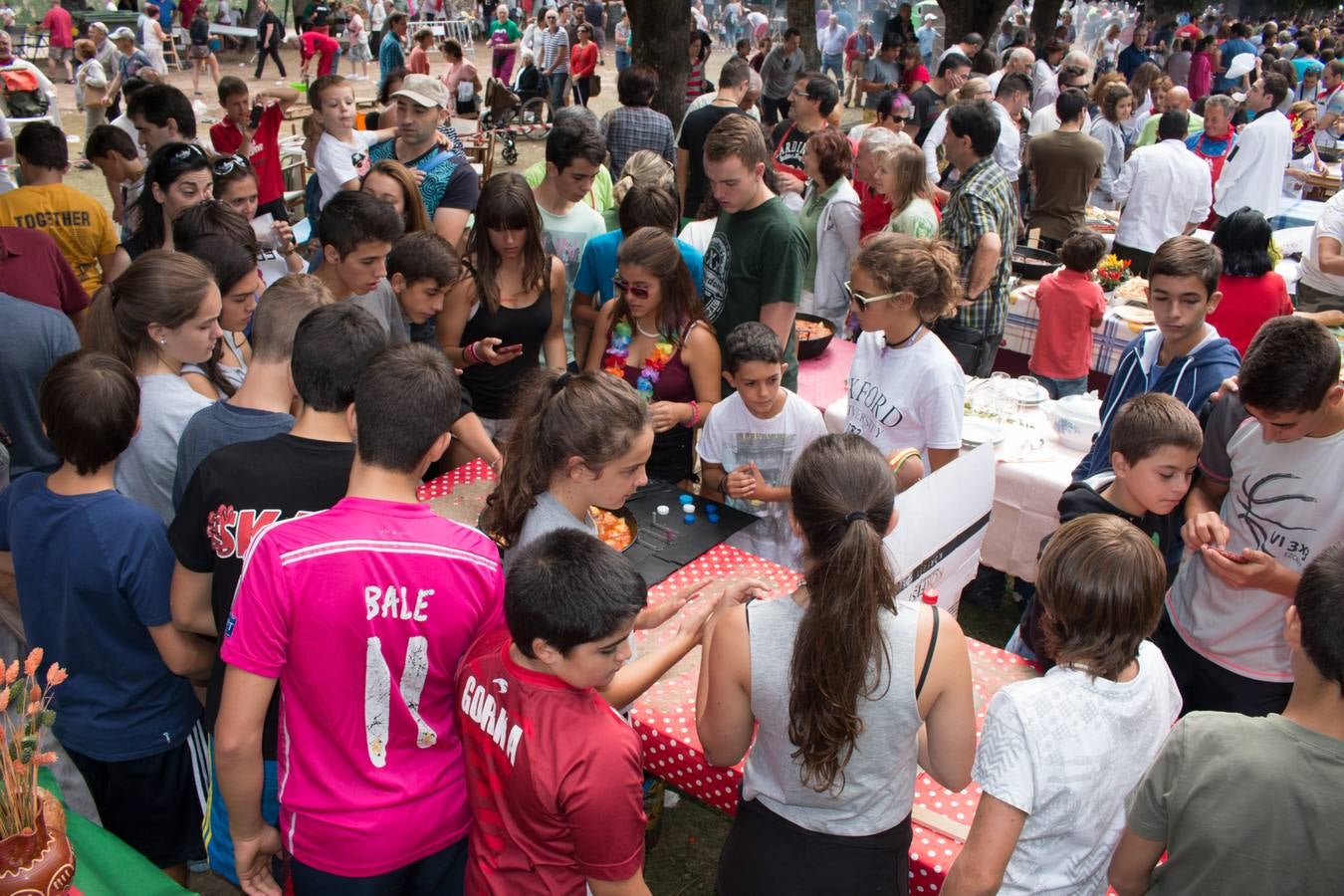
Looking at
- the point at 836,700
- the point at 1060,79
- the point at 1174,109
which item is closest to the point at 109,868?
the point at 836,700

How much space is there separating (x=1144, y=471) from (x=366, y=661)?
2.05 meters

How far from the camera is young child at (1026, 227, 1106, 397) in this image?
193 inches

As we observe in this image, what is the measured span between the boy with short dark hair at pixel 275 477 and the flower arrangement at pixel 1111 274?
16.7ft

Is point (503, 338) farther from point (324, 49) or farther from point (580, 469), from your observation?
point (324, 49)

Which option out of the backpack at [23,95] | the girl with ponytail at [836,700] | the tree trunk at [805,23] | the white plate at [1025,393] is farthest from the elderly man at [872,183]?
the tree trunk at [805,23]

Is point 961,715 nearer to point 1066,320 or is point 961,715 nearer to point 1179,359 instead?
point 1179,359

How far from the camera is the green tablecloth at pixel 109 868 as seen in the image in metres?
2.02

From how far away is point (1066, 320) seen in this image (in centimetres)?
494

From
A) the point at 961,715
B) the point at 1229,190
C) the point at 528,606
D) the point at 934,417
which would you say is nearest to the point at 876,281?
the point at 934,417

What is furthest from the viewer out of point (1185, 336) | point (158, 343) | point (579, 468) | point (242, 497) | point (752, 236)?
point (752, 236)

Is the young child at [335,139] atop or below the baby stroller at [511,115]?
atop

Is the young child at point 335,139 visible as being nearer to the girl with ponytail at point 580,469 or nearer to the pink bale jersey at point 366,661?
→ the girl with ponytail at point 580,469

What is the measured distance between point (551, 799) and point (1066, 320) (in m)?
4.18

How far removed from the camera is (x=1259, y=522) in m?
2.66
